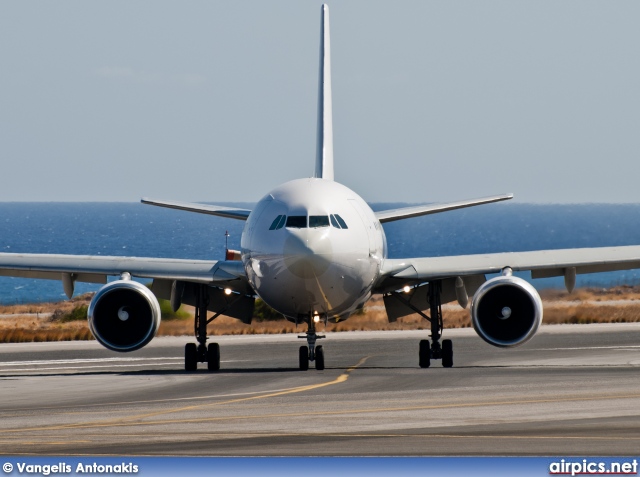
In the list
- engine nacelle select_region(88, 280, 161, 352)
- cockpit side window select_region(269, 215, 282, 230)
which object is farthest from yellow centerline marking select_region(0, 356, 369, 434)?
engine nacelle select_region(88, 280, 161, 352)

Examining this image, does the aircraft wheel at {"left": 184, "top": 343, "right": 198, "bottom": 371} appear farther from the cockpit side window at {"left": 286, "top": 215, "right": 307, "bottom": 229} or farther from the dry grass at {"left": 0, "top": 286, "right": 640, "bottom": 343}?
the dry grass at {"left": 0, "top": 286, "right": 640, "bottom": 343}

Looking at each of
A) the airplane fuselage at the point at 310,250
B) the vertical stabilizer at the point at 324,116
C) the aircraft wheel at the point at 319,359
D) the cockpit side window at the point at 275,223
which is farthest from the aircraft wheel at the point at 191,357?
the vertical stabilizer at the point at 324,116

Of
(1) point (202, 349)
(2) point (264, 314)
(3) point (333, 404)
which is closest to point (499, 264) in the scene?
(1) point (202, 349)

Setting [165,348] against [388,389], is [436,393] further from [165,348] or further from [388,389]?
[165,348]

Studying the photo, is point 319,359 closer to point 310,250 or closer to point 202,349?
point 202,349

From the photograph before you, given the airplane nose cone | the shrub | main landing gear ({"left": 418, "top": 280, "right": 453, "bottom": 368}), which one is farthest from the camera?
the shrub

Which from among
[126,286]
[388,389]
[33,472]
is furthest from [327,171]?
[33,472]

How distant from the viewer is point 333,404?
2288 centimetres

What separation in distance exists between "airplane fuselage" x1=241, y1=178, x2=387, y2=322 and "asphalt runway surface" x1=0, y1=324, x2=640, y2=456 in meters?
1.78

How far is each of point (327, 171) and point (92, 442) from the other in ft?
69.1

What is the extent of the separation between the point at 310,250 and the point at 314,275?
22.1 inches

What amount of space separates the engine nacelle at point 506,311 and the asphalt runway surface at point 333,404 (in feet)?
2.71

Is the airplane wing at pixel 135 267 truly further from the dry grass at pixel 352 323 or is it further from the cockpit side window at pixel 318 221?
the dry grass at pixel 352 323

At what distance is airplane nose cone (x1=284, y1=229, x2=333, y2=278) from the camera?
1113 inches
